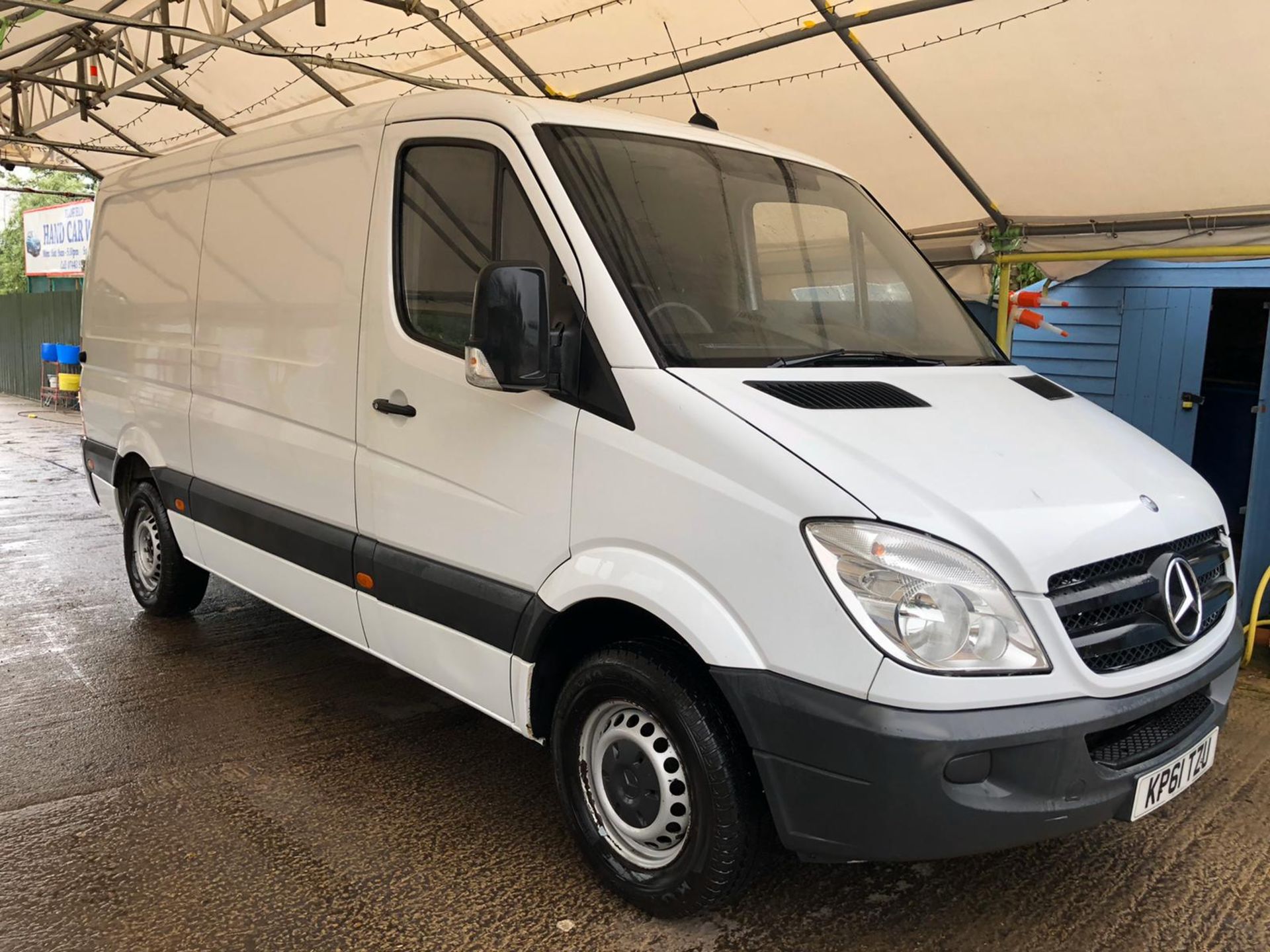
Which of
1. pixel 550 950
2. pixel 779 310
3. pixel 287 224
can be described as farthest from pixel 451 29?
pixel 550 950

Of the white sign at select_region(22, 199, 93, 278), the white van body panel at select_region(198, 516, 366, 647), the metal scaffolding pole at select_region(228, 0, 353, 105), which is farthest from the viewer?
the white sign at select_region(22, 199, 93, 278)

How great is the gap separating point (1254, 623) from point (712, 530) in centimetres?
381

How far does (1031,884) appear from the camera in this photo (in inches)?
116

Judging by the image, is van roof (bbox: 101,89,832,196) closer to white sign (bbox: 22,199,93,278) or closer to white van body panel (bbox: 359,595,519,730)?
white van body panel (bbox: 359,595,519,730)

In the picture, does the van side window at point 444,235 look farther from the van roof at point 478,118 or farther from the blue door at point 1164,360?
the blue door at point 1164,360

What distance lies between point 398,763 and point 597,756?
118 cm

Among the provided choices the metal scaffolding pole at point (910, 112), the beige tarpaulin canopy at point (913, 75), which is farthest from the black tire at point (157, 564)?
the metal scaffolding pole at point (910, 112)

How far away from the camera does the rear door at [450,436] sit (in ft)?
9.29

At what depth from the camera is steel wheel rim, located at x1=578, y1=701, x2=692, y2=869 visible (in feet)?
8.62

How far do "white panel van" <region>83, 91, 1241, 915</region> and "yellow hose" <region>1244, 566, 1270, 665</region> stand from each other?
2319mm

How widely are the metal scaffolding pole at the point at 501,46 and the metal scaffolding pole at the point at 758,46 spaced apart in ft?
0.87

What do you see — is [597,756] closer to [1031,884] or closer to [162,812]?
[1031,884]

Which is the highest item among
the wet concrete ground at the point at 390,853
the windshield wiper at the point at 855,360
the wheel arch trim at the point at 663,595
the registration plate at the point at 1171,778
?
the windshield wiper at the point at 855,360

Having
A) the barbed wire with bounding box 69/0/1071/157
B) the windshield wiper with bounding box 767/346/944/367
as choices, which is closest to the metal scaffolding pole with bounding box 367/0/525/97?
the barbed wire with bounding box 69/0/1071/157
